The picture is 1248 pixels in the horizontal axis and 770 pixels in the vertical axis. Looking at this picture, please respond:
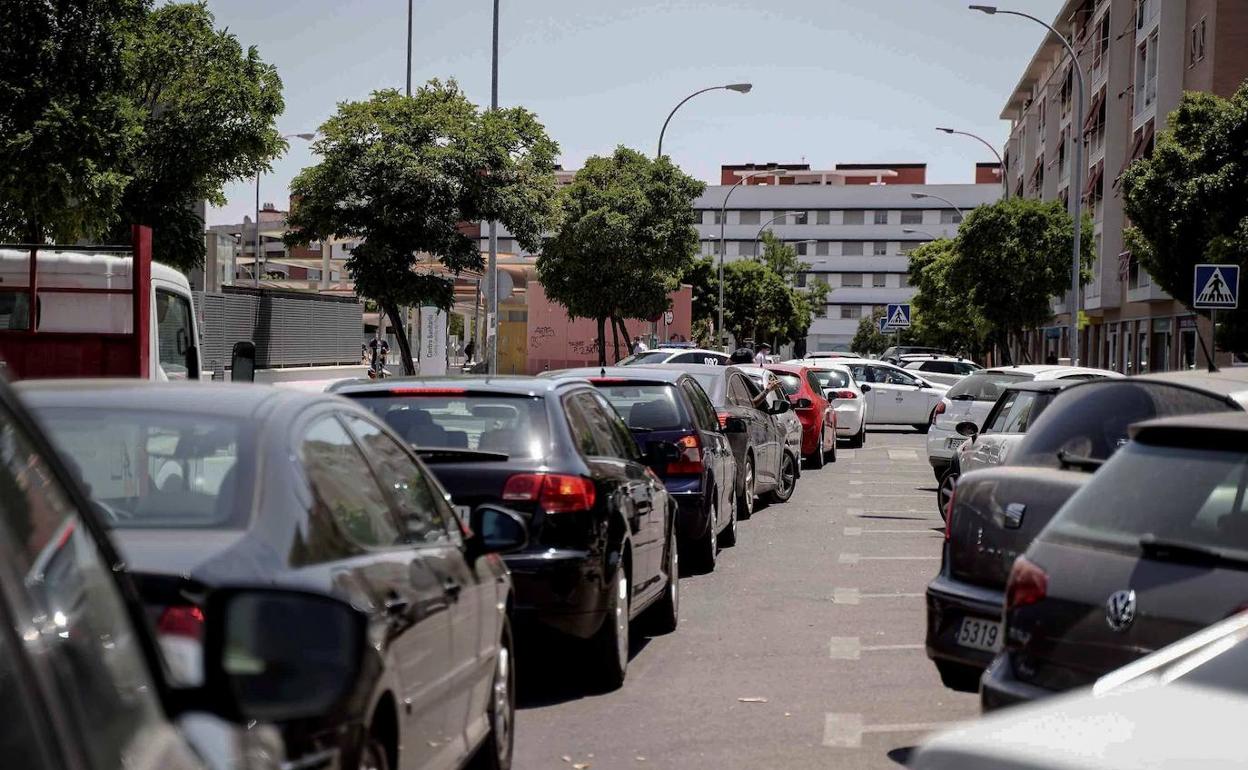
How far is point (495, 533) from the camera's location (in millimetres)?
5852

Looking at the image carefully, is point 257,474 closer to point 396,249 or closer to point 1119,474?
point 1119,474

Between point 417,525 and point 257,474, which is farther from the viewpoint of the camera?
point 417,525

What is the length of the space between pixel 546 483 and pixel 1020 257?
50.9 m

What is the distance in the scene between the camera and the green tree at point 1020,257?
2239 inches

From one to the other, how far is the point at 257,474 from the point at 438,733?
1.10 meters

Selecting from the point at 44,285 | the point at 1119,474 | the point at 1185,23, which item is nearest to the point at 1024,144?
the point at 1185,23

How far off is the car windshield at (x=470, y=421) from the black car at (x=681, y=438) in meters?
3.88

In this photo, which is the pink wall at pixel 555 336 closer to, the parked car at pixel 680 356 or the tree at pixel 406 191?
the parked car at pixel 680 356

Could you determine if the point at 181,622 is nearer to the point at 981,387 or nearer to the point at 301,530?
the point at 301,530

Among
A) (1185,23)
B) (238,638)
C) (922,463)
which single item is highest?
(1185,23)

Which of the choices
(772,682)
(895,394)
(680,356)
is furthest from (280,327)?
(772,682)

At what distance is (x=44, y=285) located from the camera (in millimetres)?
13719

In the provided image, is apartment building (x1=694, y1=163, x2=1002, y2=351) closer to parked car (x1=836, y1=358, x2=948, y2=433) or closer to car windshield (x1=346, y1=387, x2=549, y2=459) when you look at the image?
parked car (x1=836, y1=358, x2=948, y2=433)

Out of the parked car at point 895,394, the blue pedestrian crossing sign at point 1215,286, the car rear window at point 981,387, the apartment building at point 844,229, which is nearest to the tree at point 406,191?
the parked car at point 895,394
